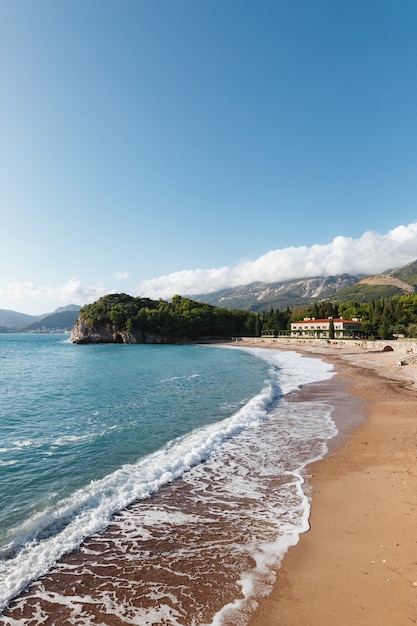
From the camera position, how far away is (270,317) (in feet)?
404

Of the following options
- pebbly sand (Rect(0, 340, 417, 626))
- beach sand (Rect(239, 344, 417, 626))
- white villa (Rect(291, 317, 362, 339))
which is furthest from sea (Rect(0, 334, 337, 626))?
white villa (Rect(291, 317, 362, 339))

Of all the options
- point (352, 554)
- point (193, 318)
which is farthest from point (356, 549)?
point (193, 318)

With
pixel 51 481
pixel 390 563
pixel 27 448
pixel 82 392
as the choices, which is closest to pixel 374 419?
pixel 390 563

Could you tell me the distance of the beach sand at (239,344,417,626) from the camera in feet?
15.5

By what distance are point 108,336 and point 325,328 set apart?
248ft

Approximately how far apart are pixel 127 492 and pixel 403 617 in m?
6.40

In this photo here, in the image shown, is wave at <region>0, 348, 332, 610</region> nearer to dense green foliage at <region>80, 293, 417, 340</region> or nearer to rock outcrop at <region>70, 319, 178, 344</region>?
dense green foliage at <region>80, 293, 417, 340</region>

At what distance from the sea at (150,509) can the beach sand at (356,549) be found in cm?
37

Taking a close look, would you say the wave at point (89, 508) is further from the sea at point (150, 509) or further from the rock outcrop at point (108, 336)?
the rock outcrop at point (108, 336)

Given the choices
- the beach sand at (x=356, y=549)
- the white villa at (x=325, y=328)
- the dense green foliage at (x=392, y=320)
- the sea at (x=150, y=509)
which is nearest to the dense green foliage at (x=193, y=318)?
the white villa at (x=325, y=328)

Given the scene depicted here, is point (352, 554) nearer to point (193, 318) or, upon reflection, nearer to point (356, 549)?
point (356, 549)

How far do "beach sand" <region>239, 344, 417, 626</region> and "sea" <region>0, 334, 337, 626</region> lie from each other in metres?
0.37

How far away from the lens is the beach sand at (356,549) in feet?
15.5

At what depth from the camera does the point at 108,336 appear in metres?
124
